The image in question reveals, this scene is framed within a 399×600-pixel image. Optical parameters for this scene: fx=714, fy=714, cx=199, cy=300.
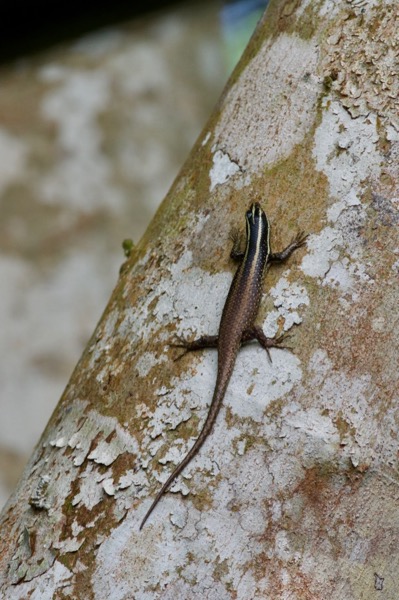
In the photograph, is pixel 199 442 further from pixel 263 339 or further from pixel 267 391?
pixel 263 339

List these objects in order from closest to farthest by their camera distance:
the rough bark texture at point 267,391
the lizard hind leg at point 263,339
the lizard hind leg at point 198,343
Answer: the rough bark texture at point 267,391 → the lizard hind leg at point 263,339 → the lizard hind leg at point 198,343

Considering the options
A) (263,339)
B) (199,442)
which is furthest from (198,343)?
(199,442)

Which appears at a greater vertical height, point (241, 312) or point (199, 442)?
point (241, 312)

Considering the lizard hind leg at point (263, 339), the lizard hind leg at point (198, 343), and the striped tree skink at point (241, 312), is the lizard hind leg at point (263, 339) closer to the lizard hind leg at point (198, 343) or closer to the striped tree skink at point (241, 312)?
the striped tree skink at point (241, 312)

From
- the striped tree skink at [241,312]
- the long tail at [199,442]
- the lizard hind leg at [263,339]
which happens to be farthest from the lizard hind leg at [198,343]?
the long tail at [199,442]

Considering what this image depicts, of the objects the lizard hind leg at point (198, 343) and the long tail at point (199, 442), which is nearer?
the long tail at point (199, 442)

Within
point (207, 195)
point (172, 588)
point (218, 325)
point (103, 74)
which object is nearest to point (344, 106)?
point (207, 195)

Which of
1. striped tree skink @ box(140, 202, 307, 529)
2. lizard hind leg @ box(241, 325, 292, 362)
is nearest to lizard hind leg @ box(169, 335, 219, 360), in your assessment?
striped tree skink @ box(140, 202, 307, 529)
